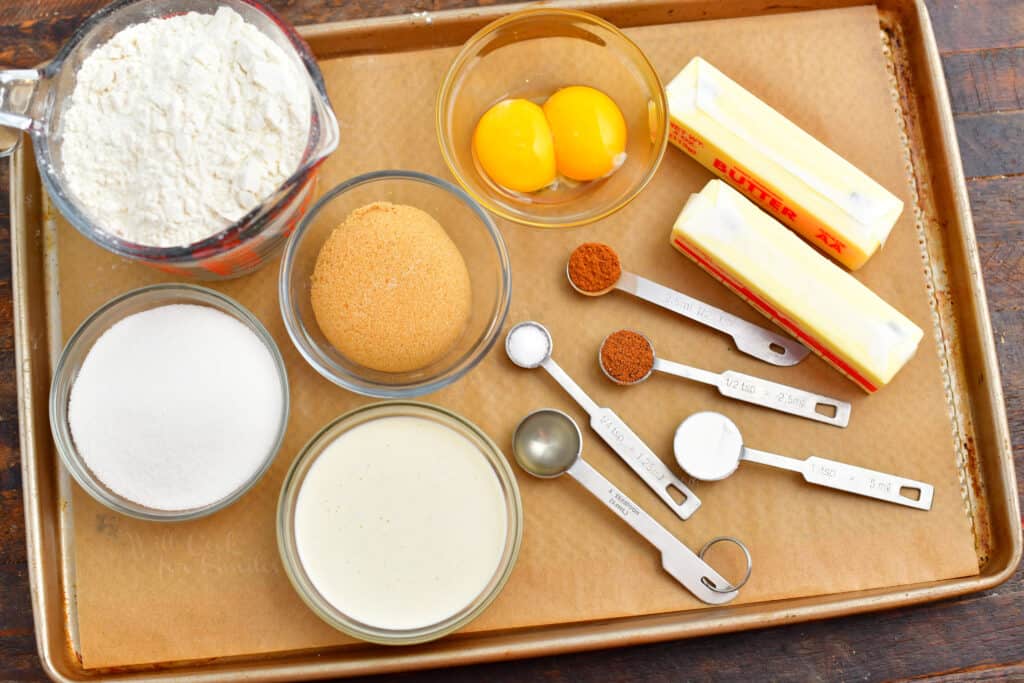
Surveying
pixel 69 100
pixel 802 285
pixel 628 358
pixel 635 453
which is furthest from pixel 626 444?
pixel 69 100

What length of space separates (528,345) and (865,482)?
558mm

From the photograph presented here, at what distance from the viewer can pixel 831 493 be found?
1187mm

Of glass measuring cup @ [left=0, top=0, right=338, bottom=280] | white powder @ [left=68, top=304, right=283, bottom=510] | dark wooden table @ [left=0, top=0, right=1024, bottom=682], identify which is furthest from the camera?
dark wooden table @ [left=0, top=0, right=1024, bottom=682]

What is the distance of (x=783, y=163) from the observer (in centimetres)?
116

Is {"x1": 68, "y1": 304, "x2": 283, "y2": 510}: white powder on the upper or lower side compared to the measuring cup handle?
lower

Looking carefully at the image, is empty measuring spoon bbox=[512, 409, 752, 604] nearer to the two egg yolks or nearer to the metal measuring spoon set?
the metal measuring spoon set

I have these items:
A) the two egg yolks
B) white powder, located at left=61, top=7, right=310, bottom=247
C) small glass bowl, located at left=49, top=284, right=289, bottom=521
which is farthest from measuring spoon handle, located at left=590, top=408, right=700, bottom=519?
white powder, located at left=61, top=7, right=310, bottom=247

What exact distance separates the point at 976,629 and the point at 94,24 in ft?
5.30

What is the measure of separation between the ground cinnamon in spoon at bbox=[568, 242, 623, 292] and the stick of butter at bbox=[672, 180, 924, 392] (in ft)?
0.37

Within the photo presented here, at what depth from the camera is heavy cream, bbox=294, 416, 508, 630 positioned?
112cm

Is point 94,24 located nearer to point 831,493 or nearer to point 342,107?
point 342,107

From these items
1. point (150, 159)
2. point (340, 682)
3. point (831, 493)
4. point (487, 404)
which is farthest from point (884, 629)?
point (150, 159)

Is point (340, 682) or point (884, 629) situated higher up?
point (884, 629)

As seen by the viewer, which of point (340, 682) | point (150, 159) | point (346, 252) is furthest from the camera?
point (340, 682)
